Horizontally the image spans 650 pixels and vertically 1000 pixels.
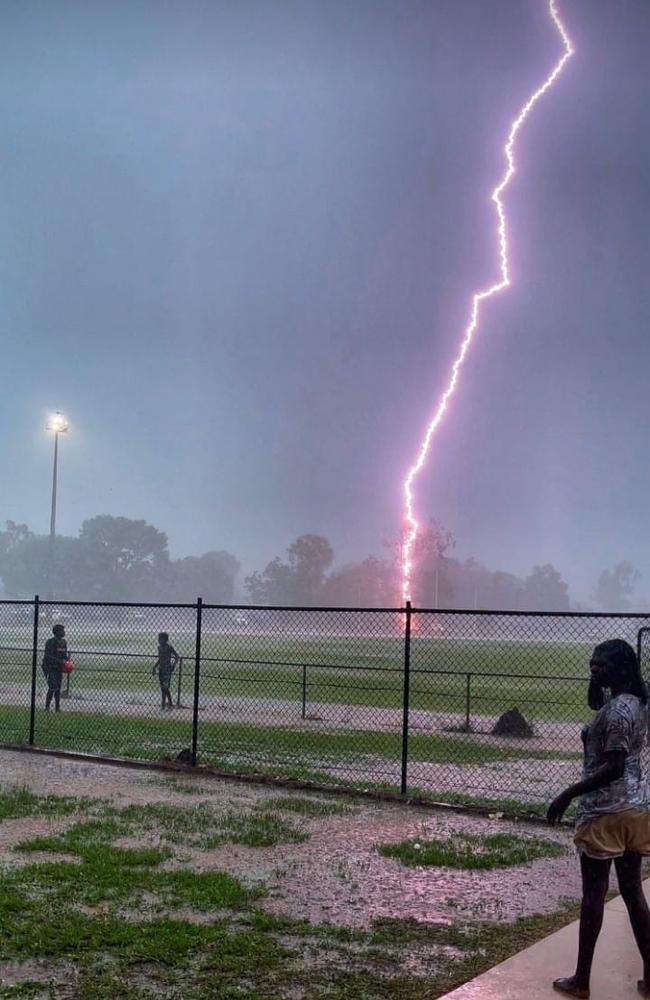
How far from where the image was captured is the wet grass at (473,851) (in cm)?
784

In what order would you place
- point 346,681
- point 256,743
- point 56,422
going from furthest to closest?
point 56,422 < point 346,681 < point 256,743

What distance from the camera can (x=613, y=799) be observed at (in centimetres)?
471

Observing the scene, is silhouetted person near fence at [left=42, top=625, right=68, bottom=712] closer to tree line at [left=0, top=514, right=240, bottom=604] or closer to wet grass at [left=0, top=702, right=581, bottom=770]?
wet grass at [left=0, top=702, right=581, bottom=770]

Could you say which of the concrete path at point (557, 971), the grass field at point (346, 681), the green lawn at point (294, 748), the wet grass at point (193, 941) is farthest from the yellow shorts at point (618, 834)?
the grass field at point (346, 681)

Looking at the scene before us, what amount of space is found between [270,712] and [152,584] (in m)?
153

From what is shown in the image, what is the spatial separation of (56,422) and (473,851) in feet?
155

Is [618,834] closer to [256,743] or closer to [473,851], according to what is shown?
[473,851]

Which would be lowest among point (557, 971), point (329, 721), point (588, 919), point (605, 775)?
point (329, 721)

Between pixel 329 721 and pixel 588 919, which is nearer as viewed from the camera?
pixel 588 919

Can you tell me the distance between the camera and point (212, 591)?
177 metres

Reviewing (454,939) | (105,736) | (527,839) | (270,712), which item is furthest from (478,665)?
(454,939)

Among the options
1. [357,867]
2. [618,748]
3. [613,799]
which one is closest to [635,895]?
[613,799]

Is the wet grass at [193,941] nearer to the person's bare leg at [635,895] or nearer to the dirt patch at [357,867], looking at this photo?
the dirt patch at [357,867]

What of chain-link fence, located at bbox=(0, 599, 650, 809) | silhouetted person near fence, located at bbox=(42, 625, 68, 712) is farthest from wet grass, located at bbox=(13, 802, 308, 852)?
silhouetted person near fence, located at bbox=(42, 625, 68, 712)
